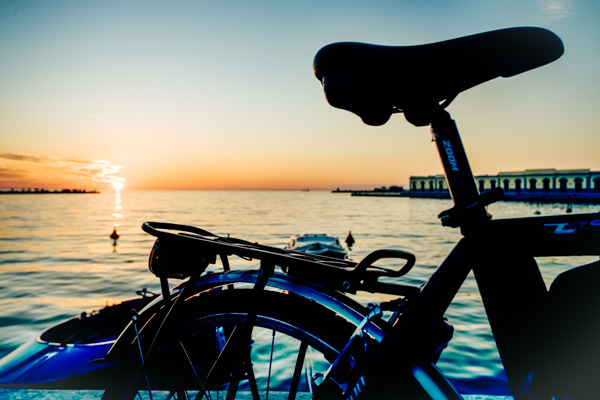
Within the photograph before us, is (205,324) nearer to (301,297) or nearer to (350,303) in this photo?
(301,297)

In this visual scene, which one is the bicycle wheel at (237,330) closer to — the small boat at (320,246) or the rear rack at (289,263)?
the rear rack at (289,263)

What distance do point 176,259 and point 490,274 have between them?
121cm

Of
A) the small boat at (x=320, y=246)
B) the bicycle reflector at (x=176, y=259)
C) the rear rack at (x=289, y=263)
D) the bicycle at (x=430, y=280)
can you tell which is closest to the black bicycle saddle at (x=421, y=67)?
the bicycle at (x=430, y=280)

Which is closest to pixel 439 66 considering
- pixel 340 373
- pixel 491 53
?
pixel 491 53

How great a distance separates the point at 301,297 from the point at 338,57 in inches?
38.4

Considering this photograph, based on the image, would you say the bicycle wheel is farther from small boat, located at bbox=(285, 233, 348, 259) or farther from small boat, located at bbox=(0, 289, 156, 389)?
small boat, located at bbox=(285, 233, 348, 259)

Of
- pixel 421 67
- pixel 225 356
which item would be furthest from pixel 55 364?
pixel 421 67

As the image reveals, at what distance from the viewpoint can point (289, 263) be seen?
1.41 metres

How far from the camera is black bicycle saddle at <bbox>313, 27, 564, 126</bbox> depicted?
3.84 feet

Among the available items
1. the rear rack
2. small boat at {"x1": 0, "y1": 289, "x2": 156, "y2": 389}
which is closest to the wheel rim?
the rear rack

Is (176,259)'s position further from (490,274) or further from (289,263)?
(490,274)

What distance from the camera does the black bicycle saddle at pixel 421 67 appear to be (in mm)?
1172

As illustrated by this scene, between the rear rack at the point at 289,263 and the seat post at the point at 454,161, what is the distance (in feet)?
0.93

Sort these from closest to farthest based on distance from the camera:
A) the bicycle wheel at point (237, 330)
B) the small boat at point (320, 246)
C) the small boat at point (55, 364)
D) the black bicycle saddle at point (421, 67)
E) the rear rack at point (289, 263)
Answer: the black bicycle saddle at point (421, 67) < the rear rack at point (289, 263) < the bicycle wheel at point (237, 330) < the small boat at point (55, 364) < the small boat at point (320, 246)
